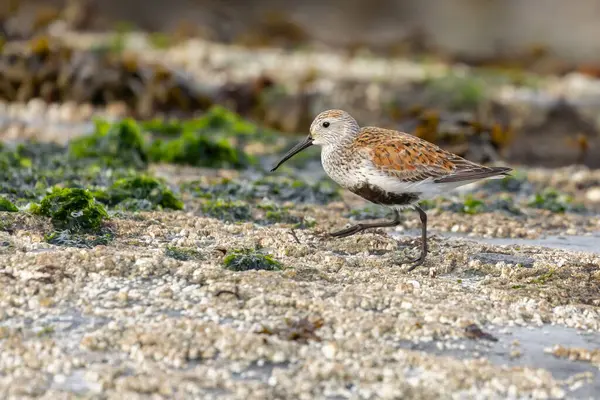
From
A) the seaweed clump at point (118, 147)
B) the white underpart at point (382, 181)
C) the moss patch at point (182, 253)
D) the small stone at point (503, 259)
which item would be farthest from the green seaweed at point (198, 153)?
the small stone at point (503, 259)

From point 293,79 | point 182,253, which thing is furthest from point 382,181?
point 293,79

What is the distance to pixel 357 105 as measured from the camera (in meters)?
15.9

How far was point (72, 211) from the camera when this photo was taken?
6.99 metres

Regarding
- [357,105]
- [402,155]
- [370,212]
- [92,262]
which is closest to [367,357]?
[92,262]

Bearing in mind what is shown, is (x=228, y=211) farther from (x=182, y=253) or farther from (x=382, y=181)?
(x=182, y=253)

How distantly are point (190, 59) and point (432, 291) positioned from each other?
469 inches

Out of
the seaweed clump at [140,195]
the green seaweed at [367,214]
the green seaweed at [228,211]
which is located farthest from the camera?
the green seaweed at [367,214]

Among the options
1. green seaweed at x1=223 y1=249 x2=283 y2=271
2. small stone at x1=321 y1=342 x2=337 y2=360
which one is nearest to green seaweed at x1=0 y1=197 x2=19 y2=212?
green seaweed at x1=223 y1=249 x2=283 y2=271

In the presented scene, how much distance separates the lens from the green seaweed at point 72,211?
6910 mm

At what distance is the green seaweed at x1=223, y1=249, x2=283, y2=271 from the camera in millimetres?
6324

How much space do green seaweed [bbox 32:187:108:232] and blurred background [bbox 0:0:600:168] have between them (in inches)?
190

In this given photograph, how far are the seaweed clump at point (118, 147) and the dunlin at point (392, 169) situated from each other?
3366 millimetres

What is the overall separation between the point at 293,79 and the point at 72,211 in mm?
9708

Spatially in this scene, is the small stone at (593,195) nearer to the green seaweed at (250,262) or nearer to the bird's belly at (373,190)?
the bird's belly at (373,190)
